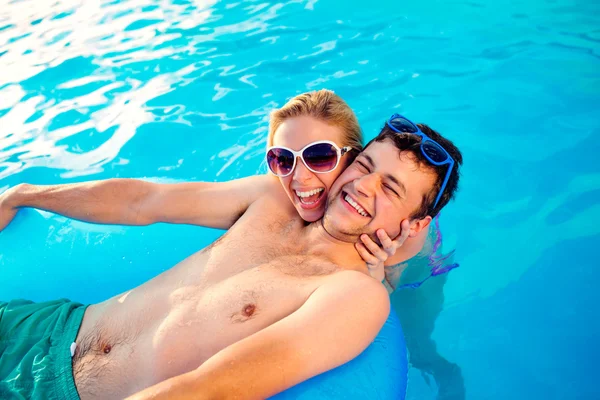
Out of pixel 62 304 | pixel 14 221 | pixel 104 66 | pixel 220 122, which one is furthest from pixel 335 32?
pixel 62 304

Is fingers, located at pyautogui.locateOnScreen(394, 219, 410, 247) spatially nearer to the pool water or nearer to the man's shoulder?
the man's shoulder

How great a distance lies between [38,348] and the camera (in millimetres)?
2672

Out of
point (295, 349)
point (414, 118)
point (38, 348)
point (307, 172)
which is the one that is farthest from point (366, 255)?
point (414, 118)

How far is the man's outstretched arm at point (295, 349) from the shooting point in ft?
6.96

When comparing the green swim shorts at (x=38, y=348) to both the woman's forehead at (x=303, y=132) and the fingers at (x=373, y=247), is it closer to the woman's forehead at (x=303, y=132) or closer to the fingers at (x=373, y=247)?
the woman's forehead at (x=303, y=132)

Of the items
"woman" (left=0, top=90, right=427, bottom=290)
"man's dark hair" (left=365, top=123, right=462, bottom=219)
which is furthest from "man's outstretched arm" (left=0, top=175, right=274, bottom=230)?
"man's dark hair" (left=365, top=123, right=462, bottom=219)

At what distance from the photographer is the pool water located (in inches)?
138

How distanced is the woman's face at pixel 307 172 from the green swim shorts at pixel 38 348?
1442 mm

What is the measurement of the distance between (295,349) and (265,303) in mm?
464

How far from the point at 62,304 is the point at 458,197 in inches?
132

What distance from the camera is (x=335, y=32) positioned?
705cm

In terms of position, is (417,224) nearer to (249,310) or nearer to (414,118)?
(249,310)

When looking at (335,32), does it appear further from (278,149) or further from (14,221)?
(14,221)

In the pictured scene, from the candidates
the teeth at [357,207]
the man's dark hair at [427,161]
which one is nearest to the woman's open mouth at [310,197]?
the teeth at [357,207]
